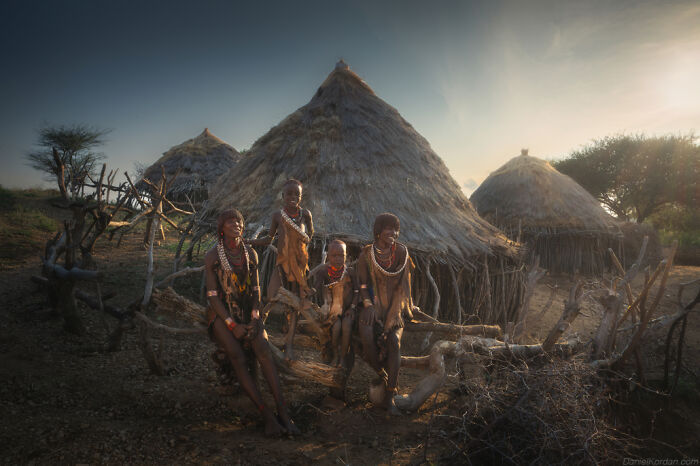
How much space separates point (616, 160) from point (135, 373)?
23567 mm

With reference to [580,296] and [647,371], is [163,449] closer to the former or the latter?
[580,296]

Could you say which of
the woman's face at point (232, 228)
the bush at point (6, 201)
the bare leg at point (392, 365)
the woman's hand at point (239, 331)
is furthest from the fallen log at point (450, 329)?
the bush at point (6, 201)

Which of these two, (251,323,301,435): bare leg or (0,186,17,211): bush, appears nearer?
(251,323,301,435): bare leg

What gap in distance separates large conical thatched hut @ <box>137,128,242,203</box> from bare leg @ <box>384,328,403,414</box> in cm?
1296

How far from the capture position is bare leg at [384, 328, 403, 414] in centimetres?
329

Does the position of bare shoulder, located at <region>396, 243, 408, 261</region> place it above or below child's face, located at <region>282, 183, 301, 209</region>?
below

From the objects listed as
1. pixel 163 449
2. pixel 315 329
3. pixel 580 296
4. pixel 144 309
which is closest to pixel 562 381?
pixel 580 296

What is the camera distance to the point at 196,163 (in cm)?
1555

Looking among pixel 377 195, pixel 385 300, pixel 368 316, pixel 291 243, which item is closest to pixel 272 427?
pixel 368 316

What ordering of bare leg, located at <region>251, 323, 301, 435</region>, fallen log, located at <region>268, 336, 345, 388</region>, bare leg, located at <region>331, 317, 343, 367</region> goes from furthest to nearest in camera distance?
bare leg, located at <region>331, 317, 343, 367</region>, fallen log, located at <region>268, 336, 345, 388</region>, bare leg, located at <region>251, 323, 301, 435</region>

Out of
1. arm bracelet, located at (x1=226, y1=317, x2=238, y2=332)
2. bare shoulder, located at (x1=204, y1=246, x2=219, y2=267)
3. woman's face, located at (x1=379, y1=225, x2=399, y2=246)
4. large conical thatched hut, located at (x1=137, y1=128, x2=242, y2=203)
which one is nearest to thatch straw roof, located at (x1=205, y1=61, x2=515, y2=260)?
woman's face, located at (x1=379, y1=225, x2=399, y2=246)

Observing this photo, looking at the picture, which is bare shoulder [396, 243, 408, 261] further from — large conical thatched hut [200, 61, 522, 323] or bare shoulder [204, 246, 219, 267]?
large conical thatched hut [200, 61, 522, 323]

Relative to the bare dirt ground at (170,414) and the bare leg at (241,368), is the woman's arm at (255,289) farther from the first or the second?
the bare dirt ground at (170,414)

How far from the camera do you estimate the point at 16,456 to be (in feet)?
7.32
